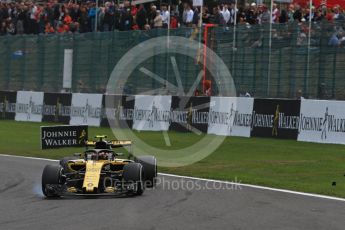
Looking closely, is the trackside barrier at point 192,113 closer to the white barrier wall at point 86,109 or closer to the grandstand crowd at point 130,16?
the white barrier wall at point 86,109

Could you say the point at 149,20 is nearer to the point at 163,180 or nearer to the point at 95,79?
the point at 95,79

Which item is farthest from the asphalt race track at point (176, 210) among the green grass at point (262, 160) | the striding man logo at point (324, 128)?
the striding man logo at point (324, 128)

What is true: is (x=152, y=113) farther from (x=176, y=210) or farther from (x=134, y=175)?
(x=176, y=210)

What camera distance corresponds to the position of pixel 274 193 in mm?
12352

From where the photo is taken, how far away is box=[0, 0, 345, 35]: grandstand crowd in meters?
26.1

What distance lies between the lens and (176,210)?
10391 millimetres

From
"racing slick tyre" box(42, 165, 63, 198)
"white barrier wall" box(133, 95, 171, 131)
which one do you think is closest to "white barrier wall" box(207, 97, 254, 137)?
"white barrier wall" box(133, 95, 171, 131)

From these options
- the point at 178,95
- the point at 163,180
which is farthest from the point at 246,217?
the point at 178,95

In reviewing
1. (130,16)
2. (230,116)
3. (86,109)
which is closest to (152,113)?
(230,116)

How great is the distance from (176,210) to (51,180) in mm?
2250

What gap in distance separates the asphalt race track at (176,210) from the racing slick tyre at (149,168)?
19 centimetres

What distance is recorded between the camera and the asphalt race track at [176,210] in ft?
30.2

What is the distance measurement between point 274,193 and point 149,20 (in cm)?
1968

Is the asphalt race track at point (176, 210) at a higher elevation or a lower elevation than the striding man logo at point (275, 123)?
lower
